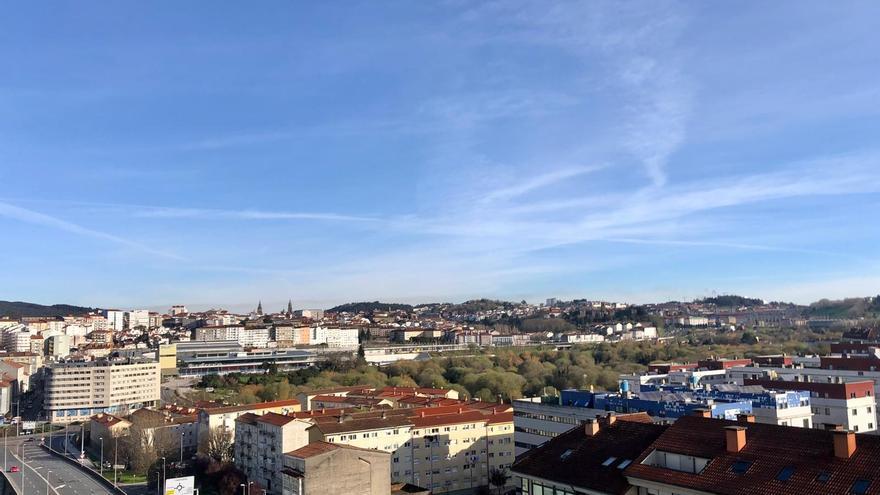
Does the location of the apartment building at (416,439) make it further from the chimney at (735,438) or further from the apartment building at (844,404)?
the chimney at (735,438)

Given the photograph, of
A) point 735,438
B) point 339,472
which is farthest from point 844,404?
point 735,438

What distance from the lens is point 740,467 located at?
1298cm

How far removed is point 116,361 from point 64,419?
792 cm

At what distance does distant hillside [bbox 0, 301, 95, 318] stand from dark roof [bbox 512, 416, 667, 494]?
187m

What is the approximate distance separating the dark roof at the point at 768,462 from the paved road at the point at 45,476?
107ft

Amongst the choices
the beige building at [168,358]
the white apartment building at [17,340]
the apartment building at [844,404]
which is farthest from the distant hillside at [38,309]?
the apartment building at [844,404]

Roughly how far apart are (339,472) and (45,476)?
73.2 feet

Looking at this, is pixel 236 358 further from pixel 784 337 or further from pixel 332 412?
pixel 784 337

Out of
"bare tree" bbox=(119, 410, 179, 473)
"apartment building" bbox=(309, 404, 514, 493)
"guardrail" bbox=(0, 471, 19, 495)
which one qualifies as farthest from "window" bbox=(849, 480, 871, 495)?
"bare tree" bbox=(119, 410, 179, 473)

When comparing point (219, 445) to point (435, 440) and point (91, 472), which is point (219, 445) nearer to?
point (91, 472)

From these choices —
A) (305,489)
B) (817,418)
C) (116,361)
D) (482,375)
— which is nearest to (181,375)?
(116,361)

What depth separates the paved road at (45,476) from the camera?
37.3 metres

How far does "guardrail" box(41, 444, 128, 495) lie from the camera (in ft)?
121

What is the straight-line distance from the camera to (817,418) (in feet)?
115
